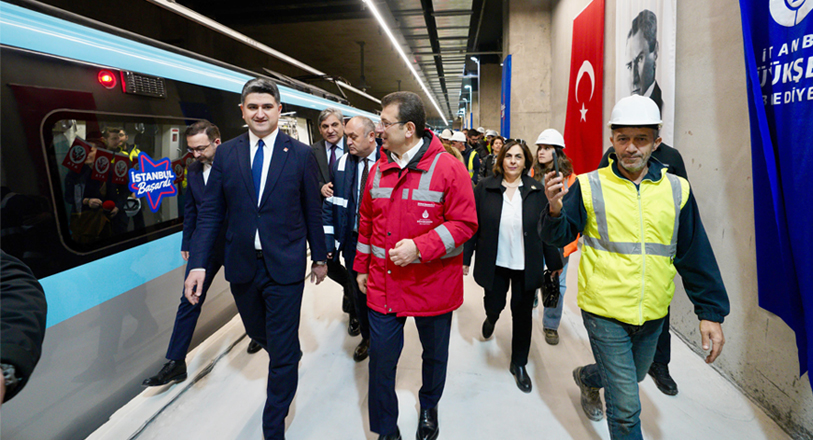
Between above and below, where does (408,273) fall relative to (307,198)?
below

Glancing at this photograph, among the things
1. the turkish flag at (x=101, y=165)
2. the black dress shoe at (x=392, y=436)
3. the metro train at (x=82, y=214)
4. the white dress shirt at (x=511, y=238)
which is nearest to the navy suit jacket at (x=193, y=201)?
the metro train at (x=82, y=214)

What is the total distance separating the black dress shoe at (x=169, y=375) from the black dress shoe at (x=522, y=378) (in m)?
2.45

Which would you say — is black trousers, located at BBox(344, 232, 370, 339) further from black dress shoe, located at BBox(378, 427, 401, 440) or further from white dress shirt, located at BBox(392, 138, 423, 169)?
white dress shirt, located at BBox(392, 138, 423, 169)

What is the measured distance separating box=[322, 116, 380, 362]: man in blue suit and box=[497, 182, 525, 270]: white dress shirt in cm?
108

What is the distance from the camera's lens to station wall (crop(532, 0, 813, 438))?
2289mm

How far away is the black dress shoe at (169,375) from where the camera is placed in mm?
2592

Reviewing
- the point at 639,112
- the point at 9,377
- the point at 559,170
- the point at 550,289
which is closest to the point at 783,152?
the point at 639,112

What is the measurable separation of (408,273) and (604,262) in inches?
37.9

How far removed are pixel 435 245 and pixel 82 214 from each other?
206cm

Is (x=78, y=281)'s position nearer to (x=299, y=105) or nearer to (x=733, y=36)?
(x=299, y=105)

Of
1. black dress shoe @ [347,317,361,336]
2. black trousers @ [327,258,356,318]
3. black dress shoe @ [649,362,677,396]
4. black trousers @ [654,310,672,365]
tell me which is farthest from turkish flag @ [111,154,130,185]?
black dress shoe @ [649,362,677,396]

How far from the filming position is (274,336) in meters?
2.14

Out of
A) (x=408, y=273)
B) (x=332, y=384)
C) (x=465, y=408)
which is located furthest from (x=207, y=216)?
(x=465, y=408)

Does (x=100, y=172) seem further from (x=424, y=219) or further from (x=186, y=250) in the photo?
(x=424, y=219)
